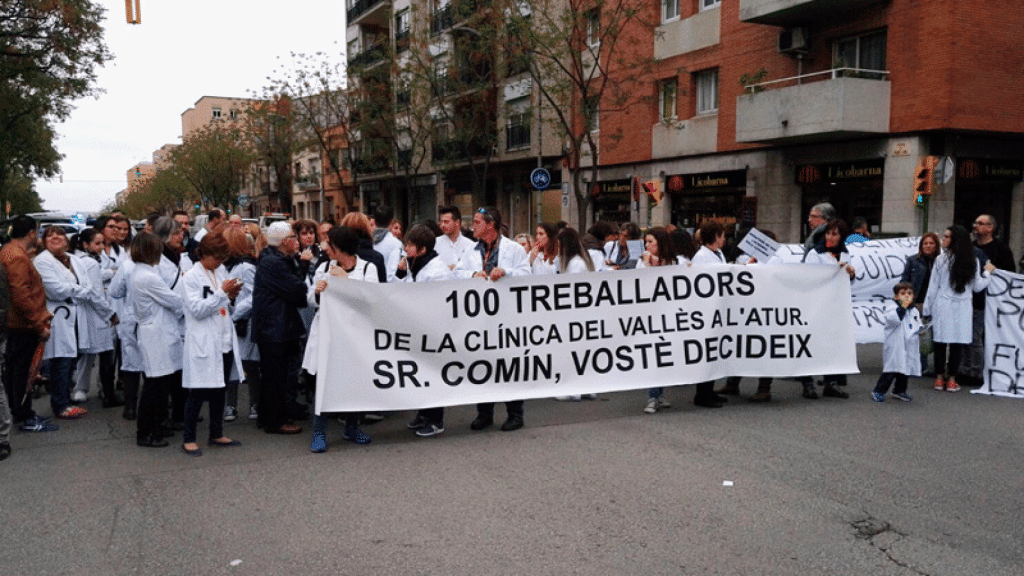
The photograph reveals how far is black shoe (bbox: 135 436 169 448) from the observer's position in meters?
6.75

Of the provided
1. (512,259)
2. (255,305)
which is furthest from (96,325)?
(512,259)

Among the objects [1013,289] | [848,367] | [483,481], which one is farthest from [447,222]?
[1013,289]

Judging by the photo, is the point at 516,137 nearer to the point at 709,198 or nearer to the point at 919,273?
the point at 709,198

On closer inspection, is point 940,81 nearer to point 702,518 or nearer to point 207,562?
point 702,518

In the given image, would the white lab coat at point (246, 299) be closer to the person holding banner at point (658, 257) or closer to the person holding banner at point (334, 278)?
the person holding banner at point (334, 278)

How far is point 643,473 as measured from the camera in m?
5.81

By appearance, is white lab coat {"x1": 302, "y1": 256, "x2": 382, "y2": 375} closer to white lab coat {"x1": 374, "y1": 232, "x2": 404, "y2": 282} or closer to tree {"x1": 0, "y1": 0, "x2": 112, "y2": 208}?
white lab coat {"x1": 374, "y1": 232, "x2": 404, "y2": 282}

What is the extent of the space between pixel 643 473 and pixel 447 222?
359 cm

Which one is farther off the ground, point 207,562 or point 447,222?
point 447,222

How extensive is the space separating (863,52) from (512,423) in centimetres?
1786

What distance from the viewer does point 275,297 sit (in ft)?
22.5

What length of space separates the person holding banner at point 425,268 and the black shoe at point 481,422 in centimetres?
28

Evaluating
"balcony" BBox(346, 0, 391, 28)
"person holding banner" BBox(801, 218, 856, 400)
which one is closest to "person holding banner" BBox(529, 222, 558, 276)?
"person holding banner" BBox(801, 218, 856, 400)

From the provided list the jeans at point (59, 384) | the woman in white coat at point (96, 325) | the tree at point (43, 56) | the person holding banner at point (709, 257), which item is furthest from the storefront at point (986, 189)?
the tree at point (43, 56)
